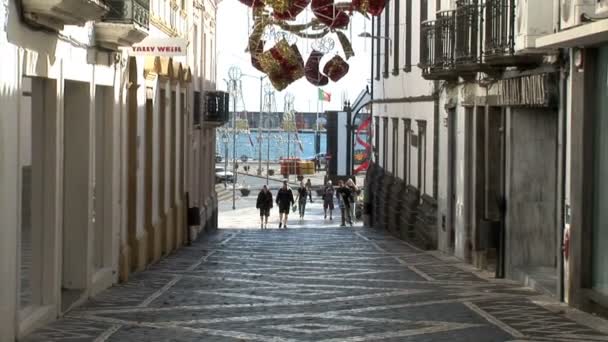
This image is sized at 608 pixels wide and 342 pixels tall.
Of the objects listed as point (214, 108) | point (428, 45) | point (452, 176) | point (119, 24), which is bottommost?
point (452, 176)

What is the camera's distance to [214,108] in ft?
118

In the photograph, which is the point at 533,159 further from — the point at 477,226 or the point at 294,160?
the point at 294,160

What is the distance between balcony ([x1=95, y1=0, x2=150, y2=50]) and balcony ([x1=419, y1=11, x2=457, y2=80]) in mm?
7529

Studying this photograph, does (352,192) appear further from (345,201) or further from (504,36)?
(504,36)

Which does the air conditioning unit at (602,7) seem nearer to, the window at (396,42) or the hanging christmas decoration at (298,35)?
the hanging christmas decoration at (298,35)

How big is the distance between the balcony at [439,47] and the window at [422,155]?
359 cm

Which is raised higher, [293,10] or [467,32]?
[293,10]

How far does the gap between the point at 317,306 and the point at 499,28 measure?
19.4ft

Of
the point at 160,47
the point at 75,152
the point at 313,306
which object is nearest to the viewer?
the point at 313,306

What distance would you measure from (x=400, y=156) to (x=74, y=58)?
21402 millimetres

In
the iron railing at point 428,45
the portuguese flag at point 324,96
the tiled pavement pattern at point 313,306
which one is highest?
the portuguese flag at point 324,96

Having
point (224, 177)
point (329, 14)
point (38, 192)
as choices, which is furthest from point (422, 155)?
point (224, 177)

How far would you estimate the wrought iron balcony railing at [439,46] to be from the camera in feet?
79.5

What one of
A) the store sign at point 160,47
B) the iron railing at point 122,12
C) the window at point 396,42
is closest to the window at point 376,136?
the window at point 396,42
